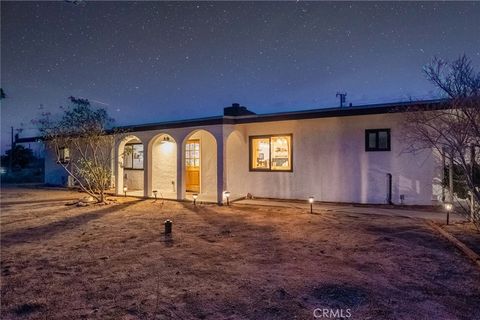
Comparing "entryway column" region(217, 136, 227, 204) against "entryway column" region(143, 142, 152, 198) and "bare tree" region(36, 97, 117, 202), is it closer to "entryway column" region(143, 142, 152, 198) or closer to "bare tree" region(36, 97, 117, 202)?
"entryway column" region(143, 142, 152, 198)

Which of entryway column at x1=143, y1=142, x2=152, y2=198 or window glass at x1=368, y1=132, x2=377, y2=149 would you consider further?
entryway column at x1=143, y1=142, x2=152, y2=198

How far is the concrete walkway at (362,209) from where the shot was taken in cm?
780

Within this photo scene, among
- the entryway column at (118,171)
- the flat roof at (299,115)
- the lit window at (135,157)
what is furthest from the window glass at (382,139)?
the lit window at (135,157)

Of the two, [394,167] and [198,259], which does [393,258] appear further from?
[394,167]

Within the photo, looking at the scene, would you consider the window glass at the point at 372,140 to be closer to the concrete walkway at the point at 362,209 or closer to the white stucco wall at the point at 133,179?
the concrete walkway at the point at 362,209

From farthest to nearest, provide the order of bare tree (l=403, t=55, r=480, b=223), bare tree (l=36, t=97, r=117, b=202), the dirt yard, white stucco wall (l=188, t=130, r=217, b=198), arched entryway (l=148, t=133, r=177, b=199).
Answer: arched entryway (l=148, t=133, r=177, b=199) → white stucco wall (l=188, t=130, r=217, b=198) → bare tree (l=36, t=97, r=117, b=202) → bare tree (l=403, t=55, r=480, b=223) → the dirt yard

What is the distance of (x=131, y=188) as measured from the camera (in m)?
15.5

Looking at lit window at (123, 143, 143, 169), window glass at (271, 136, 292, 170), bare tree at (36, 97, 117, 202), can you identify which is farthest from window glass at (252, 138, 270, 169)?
lit window at (123, 143, 143, 169)

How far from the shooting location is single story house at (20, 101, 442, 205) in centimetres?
936

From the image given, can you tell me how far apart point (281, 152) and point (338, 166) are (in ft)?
7.05

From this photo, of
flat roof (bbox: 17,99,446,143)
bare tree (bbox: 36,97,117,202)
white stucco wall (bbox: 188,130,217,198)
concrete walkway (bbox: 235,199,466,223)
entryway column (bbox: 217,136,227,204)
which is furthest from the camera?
white stucco wall (bbox: 188,130,217,198)

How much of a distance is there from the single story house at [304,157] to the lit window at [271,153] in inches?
1.5

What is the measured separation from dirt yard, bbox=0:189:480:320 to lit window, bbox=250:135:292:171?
3788 mm

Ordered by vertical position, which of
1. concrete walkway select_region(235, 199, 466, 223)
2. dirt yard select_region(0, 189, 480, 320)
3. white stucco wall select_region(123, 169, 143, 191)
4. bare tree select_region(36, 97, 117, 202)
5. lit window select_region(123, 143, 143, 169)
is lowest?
dirt yard select_region(0, 189, 480, 320)
